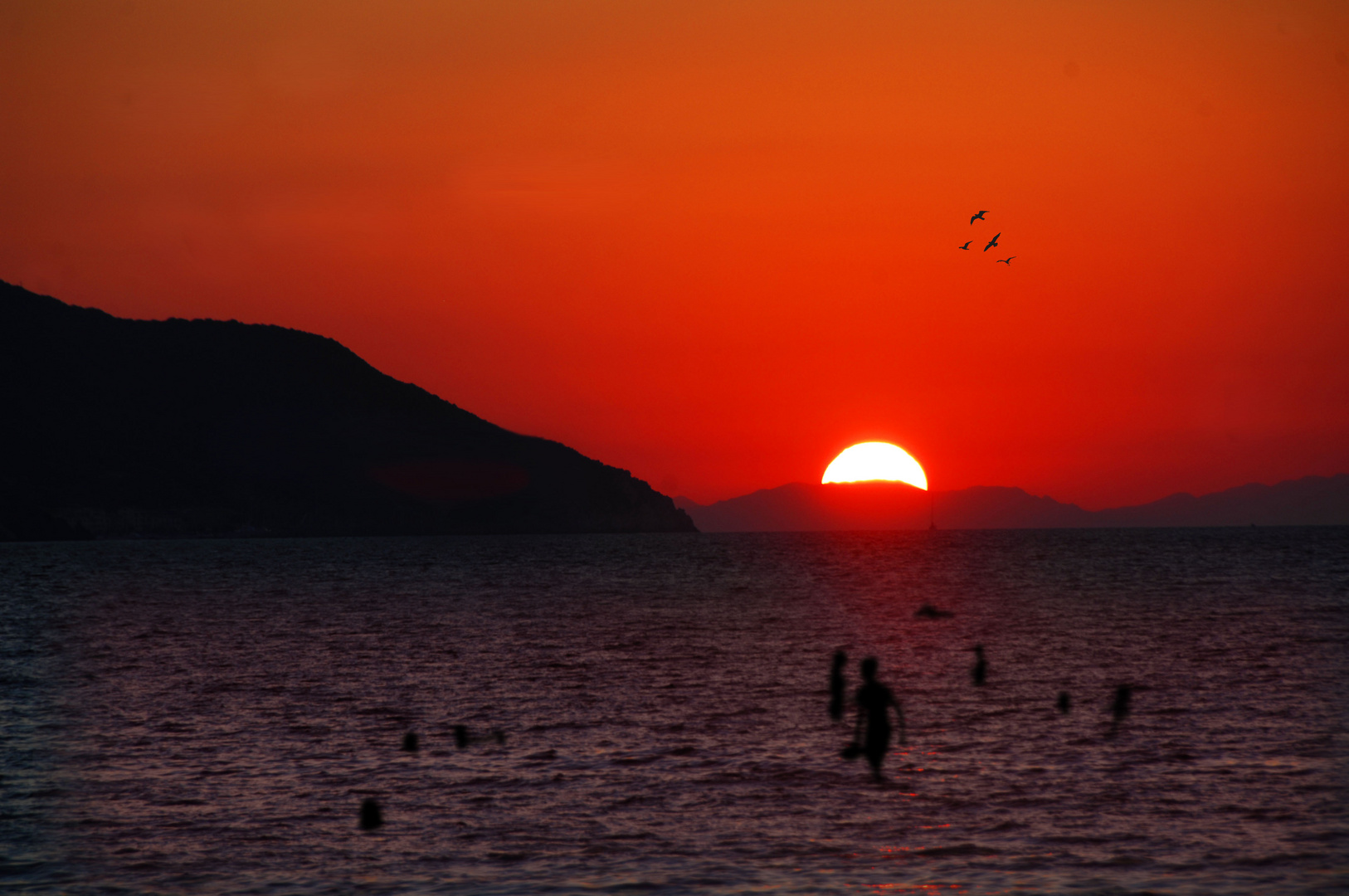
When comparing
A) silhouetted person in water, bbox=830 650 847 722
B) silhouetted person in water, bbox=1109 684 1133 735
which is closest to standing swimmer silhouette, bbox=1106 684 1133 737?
silhouetted person in water, bbox=1109 684 1133 735

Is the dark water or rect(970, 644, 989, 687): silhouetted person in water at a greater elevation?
rect(970, 644, 989, 687): silhouetted person in water

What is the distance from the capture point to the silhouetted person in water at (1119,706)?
113 ft

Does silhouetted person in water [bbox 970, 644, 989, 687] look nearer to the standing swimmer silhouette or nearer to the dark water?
the dark water

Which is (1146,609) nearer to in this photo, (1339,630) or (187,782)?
(1339,630)

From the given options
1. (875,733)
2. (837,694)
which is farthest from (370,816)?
(837,694)

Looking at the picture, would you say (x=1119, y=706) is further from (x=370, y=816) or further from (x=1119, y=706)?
(x=370, y=816)

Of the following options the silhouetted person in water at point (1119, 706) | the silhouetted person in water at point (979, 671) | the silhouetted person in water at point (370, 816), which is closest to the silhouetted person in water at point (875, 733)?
the silhouetted person in water at point (1119, 706)

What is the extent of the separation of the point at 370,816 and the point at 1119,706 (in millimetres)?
23050

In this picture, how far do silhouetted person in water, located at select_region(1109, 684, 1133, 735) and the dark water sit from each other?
1.69ft

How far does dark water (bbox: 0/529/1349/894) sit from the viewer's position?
21516 millimetres

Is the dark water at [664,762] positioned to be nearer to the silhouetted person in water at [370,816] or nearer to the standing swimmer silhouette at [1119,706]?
the silhouetted person in water at [370,816]

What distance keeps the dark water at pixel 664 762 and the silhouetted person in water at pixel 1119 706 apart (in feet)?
1.69

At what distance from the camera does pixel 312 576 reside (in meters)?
138

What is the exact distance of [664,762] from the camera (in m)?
29.9
